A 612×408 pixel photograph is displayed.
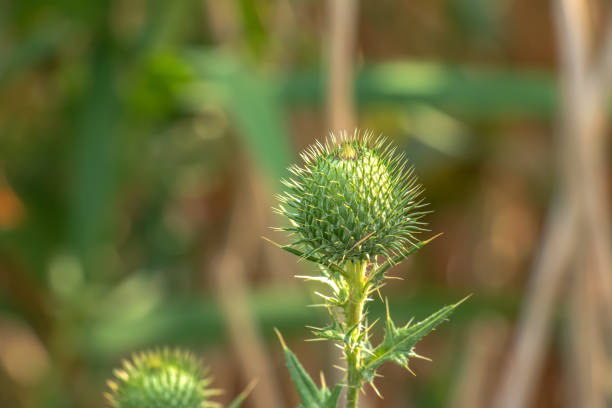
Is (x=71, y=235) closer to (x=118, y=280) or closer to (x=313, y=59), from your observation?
(x=118, y=280)

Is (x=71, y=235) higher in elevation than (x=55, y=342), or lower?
higher

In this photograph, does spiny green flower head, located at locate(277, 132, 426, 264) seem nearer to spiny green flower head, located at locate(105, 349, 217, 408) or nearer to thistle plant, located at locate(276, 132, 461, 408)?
thistle plant, located at locate(276, 132, 461, 408)

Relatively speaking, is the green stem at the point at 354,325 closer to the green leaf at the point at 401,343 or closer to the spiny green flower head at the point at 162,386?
the green leaf at the point at 401,343

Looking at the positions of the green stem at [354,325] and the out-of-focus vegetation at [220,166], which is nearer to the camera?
the green stem at [354,325]

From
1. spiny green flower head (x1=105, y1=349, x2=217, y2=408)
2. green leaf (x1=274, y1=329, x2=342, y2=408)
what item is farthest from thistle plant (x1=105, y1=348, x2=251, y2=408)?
green leaf (x1=274, y1=329, x2=342, y2=408)

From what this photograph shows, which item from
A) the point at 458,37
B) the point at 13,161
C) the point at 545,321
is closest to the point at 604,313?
the point at 545,321

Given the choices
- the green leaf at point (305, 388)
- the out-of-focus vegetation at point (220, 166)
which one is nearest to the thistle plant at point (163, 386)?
the green leaf at point (305, 388)

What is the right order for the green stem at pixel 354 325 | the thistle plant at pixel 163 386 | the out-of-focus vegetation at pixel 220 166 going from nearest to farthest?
the green stem at pixel 354 325
the thistle plant at pixel 163 386
the out-of-focus vegetation at pixel 220 166
